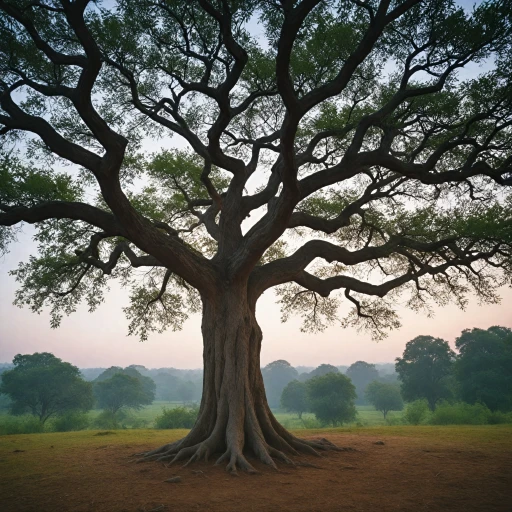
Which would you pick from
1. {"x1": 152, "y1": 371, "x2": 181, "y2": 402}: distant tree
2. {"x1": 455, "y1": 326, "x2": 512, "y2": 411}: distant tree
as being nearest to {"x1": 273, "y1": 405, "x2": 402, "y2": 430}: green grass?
A: {"x1": 455, "y1": 326, "x2": 512, "y2": 411}: distant tree

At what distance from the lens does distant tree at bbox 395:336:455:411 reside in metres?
61.2

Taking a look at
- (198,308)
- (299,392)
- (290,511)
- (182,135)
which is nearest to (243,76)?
(182,135)

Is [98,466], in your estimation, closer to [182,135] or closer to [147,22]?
[182,135]

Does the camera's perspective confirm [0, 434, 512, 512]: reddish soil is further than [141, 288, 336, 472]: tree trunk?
No

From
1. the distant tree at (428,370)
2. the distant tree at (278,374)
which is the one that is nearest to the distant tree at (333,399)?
the distant tree at (428,370)

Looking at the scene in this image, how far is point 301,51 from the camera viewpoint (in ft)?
39.6

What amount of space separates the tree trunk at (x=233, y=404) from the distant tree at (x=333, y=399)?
5792 centimetres

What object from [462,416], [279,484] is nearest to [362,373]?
[462,416]

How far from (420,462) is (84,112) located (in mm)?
A: 11009

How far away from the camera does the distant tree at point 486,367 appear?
44263mm

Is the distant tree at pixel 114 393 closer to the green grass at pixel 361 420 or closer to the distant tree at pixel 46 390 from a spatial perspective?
the distant tree at pixel 46 390

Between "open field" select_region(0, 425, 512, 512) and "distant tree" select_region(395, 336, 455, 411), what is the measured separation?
187 feet

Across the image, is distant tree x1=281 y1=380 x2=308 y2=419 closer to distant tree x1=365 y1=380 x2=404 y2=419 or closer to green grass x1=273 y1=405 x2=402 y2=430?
green grass x1=273 y1=405 x2=402 y2=430

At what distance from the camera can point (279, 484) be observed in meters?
7.29
